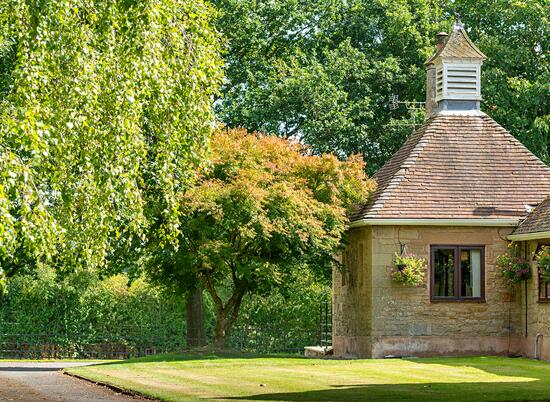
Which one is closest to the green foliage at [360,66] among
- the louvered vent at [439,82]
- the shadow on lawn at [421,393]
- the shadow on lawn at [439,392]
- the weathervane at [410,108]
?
the weathervane at [410,108]

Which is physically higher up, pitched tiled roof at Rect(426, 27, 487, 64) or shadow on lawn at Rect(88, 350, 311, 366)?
pitched tiled roof at Rect(426, 27, 487, 64)

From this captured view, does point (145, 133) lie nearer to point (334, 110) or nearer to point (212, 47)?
point (212, 47)

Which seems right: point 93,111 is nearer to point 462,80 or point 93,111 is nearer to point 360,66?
point 462,80

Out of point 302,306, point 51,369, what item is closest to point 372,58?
point 302,306

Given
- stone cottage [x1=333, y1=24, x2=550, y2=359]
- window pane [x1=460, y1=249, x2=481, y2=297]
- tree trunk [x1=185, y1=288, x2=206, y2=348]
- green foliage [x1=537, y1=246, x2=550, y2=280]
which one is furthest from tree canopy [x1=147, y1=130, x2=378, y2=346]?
tree trunk [x1=185, y1=288, x2=206, y2=348]

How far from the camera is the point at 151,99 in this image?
1423cm

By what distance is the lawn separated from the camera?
16062 mm

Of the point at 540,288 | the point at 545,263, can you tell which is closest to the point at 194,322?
the point at 540,288

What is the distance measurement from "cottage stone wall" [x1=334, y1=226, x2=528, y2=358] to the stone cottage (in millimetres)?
23

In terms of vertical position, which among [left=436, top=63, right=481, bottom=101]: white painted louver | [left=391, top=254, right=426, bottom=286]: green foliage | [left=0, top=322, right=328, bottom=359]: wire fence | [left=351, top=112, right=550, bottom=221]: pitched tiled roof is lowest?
[left=0, top=322, right=328, bottom=359]: wire fence

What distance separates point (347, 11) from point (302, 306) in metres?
10.2

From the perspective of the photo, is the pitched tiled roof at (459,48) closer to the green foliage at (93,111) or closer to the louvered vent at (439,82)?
the louvered vent at (439,82)

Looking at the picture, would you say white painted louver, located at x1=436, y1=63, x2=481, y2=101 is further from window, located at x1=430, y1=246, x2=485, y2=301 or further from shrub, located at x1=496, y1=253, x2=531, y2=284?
shrub, located at x1=496, y1=253, x2=531, y2=284

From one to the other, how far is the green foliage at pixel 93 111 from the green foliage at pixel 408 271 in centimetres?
1160
